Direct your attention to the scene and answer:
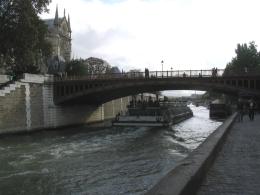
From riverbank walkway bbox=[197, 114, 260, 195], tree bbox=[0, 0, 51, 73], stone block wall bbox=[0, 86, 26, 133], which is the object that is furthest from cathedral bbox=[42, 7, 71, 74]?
riverbank walkway bbox=[197, 114, 260, 195]

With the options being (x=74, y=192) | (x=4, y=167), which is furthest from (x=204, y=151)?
(x=4, y=167)

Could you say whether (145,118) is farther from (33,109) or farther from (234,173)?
(234,173)

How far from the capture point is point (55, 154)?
75.4 ft

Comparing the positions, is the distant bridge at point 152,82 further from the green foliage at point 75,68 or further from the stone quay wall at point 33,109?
the green foliage at point 75,68

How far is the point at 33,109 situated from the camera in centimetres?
4022

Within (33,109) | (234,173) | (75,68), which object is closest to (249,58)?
(75,68)

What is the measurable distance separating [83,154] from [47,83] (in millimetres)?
22509

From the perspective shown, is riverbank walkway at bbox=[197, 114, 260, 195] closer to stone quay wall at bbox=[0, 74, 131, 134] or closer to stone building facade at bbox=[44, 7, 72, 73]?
stone quay wall at bbox=[0, 74, 131, 134]

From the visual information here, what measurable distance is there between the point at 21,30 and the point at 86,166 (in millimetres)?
20917

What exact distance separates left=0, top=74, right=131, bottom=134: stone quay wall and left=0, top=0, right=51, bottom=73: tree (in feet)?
9.09

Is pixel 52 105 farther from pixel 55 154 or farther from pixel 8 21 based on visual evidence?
pixel 55 154

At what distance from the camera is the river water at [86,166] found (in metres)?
13.7

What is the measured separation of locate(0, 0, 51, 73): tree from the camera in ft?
116

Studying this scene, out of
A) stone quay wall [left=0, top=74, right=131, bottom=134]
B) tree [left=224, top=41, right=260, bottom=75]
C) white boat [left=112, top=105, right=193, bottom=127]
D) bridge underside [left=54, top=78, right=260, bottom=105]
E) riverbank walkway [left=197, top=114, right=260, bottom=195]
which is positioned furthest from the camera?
tree [left=224, top=41, right=260, bottom=75]
